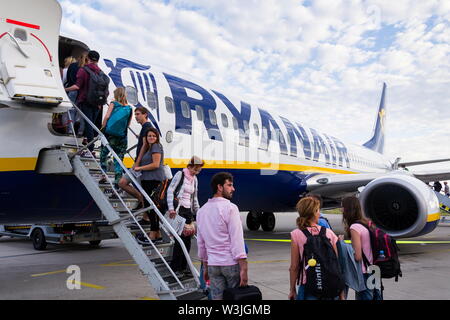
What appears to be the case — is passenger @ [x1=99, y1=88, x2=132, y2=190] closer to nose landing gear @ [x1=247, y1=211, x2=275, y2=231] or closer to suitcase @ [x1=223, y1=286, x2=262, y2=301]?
suitcase @ [x1=223, y1=286, x2=262, y2=301]

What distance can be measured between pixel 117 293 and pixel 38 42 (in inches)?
126

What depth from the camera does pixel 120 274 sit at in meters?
6.83

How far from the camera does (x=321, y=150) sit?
1352 cm

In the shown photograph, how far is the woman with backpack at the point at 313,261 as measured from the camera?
2.91 metres

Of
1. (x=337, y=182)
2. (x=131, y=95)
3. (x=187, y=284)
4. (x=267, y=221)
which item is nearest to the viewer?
(x=187, y=284)

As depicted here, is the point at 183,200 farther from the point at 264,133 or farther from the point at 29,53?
the point at 264,133

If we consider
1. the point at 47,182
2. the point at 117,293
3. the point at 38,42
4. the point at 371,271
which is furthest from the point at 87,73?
the point at 371,271

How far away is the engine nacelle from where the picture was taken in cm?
827

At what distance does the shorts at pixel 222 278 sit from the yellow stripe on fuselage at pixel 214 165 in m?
2.58

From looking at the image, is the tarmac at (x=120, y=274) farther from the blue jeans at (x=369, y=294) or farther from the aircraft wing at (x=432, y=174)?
the aircraft wing at (x=432, y=174)

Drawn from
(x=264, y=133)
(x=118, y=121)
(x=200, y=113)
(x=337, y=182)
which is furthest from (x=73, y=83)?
(x=337, y=182)

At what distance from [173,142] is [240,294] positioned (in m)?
3.78

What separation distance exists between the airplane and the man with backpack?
312mm
